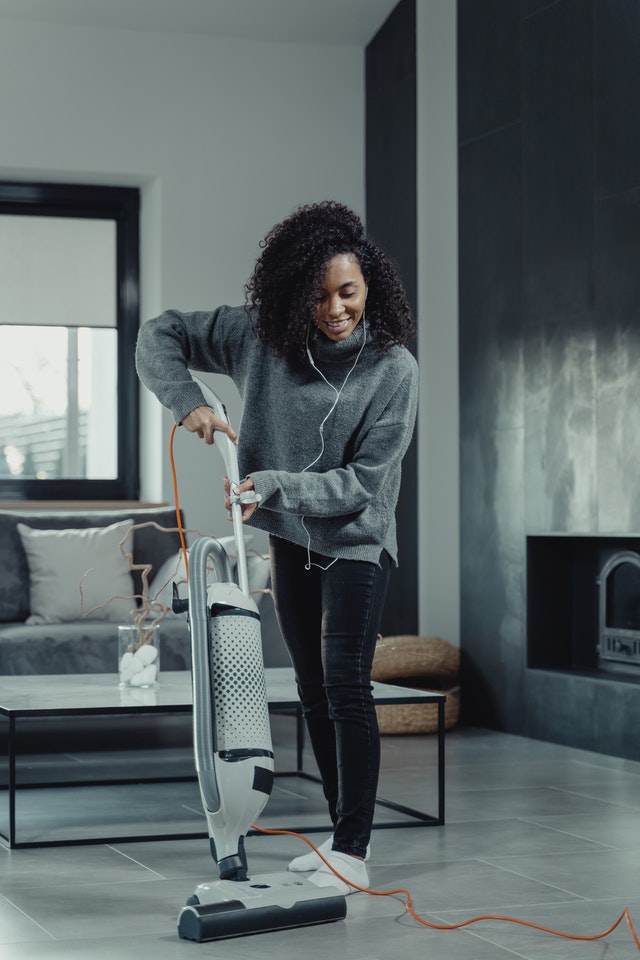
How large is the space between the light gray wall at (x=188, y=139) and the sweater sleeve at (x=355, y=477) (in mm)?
3387

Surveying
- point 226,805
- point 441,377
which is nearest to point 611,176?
point 441,377

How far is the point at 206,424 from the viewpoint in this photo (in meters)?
2.39

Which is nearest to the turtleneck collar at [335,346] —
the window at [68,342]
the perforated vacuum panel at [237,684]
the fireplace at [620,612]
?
the perforated vacuum panel at [237,684]

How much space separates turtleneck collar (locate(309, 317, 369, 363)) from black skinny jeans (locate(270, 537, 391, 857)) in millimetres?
354

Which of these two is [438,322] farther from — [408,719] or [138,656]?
[138,656]

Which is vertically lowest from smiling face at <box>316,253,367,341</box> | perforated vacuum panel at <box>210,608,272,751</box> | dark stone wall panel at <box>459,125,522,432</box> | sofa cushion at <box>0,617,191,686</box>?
sofa cushion at <box>0,617,191,686</box>

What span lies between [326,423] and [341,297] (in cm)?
23

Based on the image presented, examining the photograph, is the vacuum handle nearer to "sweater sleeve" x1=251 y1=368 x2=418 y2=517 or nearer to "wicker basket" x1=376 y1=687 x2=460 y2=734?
"sweater sleeve" x1=251 y1=368 x2=418 y2=517

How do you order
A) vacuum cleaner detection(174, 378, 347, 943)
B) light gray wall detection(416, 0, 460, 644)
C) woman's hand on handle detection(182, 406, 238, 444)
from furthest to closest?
light gray wall detection(416, 0, 460, 644) → woman's hand on handle detection(182, 406, 238, 444) → vacuum cleaner detection(174, 378, 347, 943)

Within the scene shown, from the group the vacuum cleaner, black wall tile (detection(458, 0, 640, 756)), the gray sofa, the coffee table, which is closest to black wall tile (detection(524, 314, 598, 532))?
black wall tile (detection(458, 0, 640, 756))

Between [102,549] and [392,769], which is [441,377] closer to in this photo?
[102,549]

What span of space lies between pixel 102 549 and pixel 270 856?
7.61 ft

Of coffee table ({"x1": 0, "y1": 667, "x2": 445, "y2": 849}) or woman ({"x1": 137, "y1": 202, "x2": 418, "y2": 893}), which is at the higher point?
woman ({"x1": 137, "y1": 202, "x2": 418, "y2": 893})

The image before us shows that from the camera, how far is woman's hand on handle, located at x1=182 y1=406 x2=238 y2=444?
7.78 ft
